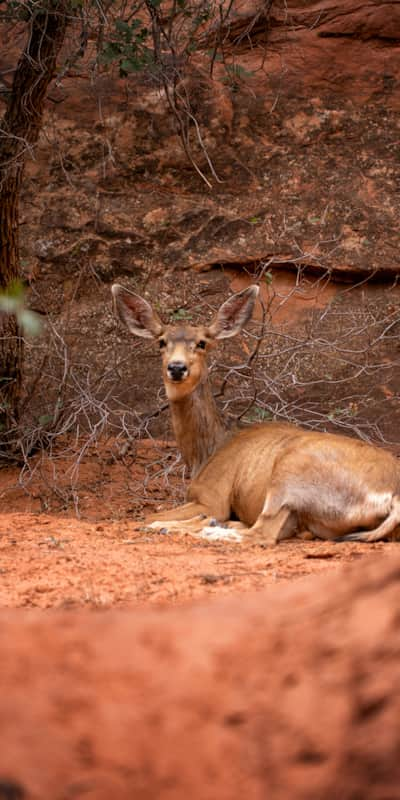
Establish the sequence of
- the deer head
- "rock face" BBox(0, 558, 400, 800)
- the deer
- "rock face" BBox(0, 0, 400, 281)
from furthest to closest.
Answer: "rock face" BBox(0, 0, 400, 281)
the deer head
the deer
"rock face" BBox(0, 558, 400, 800)

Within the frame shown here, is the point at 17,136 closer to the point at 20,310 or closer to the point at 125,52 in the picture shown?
the point at 125,52

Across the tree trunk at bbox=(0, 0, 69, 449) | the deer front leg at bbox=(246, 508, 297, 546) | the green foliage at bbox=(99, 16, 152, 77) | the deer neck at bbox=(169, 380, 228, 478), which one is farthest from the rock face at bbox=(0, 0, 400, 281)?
the deer front leg at bbox=(246, 508, 297, 546)

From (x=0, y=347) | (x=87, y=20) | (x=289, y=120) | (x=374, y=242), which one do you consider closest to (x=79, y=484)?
(x=0, y=347)

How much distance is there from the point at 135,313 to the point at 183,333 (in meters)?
0.74

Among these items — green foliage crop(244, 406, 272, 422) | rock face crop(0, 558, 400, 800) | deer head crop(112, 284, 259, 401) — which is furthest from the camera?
green foliage crop(244, 406, 272, 422)

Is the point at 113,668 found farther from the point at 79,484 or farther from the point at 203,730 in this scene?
the point at 79,484

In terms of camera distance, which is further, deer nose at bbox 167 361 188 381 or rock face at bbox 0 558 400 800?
deer nose at bbox 167 361 188 381

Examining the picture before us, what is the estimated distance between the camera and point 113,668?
2.42m

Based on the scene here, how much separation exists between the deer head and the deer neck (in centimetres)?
12

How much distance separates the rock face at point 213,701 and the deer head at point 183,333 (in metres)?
6.08

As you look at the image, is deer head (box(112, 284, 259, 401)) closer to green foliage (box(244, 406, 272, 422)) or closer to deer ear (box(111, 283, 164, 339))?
deer ear (box(111, 283, 164, 339))

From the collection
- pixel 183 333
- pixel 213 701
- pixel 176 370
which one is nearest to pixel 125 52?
pixel 183 333

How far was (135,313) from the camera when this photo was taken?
31.4 ft

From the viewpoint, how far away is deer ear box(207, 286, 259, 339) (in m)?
9.32
